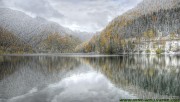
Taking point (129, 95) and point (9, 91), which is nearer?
point (129, 95)

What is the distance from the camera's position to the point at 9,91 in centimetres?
3359

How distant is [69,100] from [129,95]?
7752 mm

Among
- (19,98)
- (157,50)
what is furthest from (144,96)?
(157,50)

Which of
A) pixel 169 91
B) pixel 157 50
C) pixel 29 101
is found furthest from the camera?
pixel 157 50

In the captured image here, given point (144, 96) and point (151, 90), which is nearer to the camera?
point (144, 96)

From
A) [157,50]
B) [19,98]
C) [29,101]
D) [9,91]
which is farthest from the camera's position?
[157,50]

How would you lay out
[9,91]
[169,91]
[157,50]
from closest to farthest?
[169,91] < [9,91] < [157,50]

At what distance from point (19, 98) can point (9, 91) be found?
18.8 feet

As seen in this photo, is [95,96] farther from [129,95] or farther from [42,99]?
[42,99]

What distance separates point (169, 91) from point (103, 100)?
405 inches

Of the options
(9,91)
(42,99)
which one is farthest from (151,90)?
(9,91)

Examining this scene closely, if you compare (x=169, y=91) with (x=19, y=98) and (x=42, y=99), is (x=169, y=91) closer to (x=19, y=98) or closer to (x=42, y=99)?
(x=42, y=99)

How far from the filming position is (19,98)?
28672mm

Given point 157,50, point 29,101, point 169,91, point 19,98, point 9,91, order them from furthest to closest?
point 157,50 → point 9,91 → point 169,91 → point 19,98 → point 29,101
